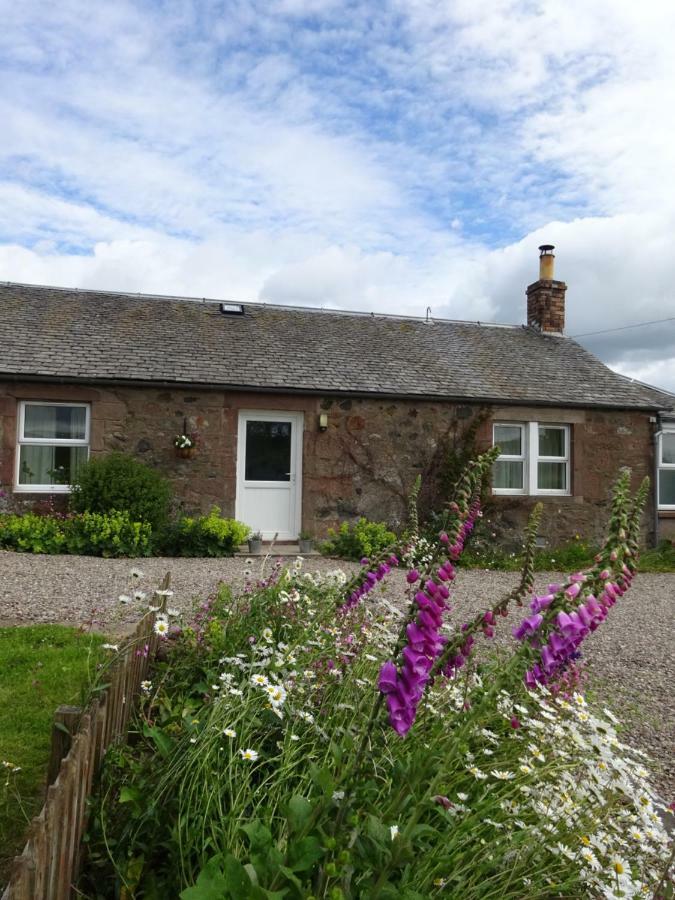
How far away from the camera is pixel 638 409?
12625 mm

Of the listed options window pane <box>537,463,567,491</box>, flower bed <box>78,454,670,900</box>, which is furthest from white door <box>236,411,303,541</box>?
flower bed <box>78,454,670,900</box>

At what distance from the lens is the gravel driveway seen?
433 centimetres

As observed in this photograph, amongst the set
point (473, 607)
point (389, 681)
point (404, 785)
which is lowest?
point (473, 607)

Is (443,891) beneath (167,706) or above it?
beneath

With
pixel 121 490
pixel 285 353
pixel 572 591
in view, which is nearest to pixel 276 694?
pixel 572 591

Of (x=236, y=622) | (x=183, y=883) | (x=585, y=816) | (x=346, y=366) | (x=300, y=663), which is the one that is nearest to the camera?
(x=183, y=883)

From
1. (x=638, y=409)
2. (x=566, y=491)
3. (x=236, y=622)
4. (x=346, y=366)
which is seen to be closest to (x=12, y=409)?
(x=346, y=366)

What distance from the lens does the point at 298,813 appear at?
1.79 meters

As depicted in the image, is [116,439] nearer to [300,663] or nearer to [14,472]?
[14,472]

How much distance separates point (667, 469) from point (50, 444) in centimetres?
1177

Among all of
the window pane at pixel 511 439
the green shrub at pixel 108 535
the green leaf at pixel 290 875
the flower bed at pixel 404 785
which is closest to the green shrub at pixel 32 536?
the green shrub at pixel 108 535

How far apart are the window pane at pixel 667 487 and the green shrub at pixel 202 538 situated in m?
8.73

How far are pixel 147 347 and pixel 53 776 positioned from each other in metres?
10.1

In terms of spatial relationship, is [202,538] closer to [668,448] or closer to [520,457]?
[520,457]
